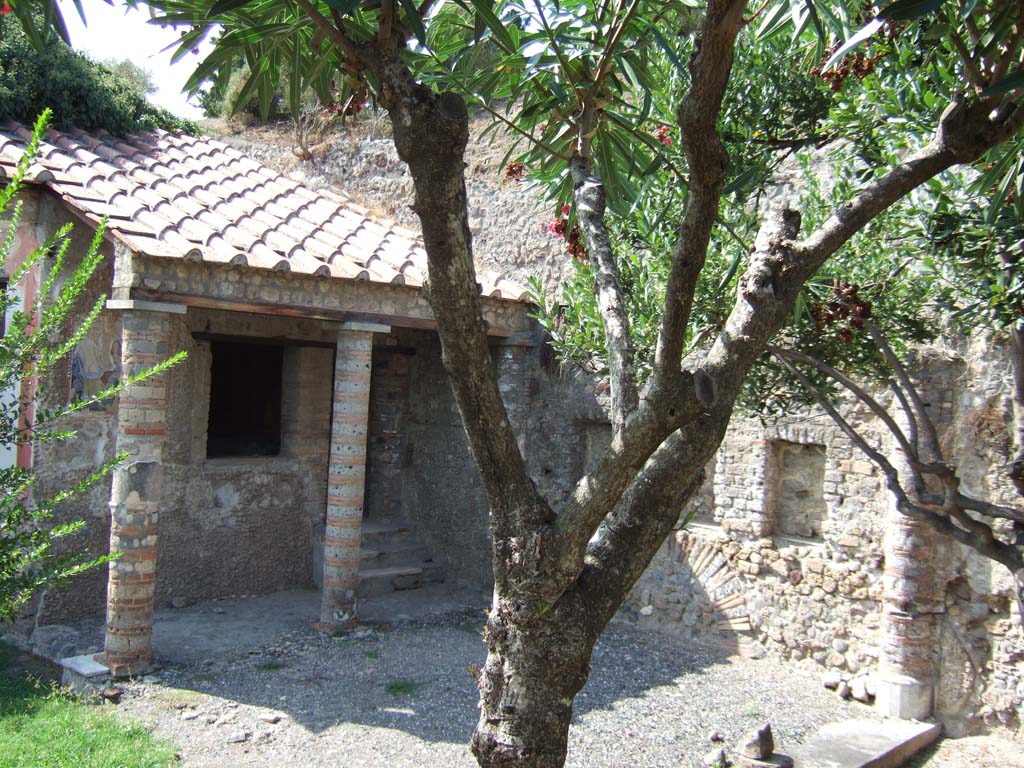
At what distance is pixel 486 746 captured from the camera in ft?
9.37

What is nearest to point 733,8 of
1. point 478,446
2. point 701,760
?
point 478,446

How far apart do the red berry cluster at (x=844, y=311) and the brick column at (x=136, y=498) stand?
457 cm

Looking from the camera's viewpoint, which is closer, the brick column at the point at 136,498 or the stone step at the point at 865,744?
the stone step at the point at 865,744

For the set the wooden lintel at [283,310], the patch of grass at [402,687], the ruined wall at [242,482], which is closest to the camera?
the patch of grass at [402,687]

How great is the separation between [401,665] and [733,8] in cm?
577

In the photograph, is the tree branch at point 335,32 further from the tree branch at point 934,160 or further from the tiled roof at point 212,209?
the tiled roof at point 212,209

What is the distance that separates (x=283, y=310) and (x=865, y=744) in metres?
5.23

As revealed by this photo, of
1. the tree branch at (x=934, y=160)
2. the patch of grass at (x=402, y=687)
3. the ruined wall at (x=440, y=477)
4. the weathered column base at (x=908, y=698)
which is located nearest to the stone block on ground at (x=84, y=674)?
the patch of grass at (x=402, y=687)

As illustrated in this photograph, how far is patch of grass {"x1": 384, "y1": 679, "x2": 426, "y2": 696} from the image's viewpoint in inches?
254

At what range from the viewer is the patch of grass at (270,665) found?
22.3 ft

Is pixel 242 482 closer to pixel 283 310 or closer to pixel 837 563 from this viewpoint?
pixel 283 310

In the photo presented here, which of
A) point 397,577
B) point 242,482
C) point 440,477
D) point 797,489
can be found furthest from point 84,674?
point 797,489

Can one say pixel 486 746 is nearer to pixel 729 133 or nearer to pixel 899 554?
pixel 729 133

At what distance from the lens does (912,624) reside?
6219 mm
